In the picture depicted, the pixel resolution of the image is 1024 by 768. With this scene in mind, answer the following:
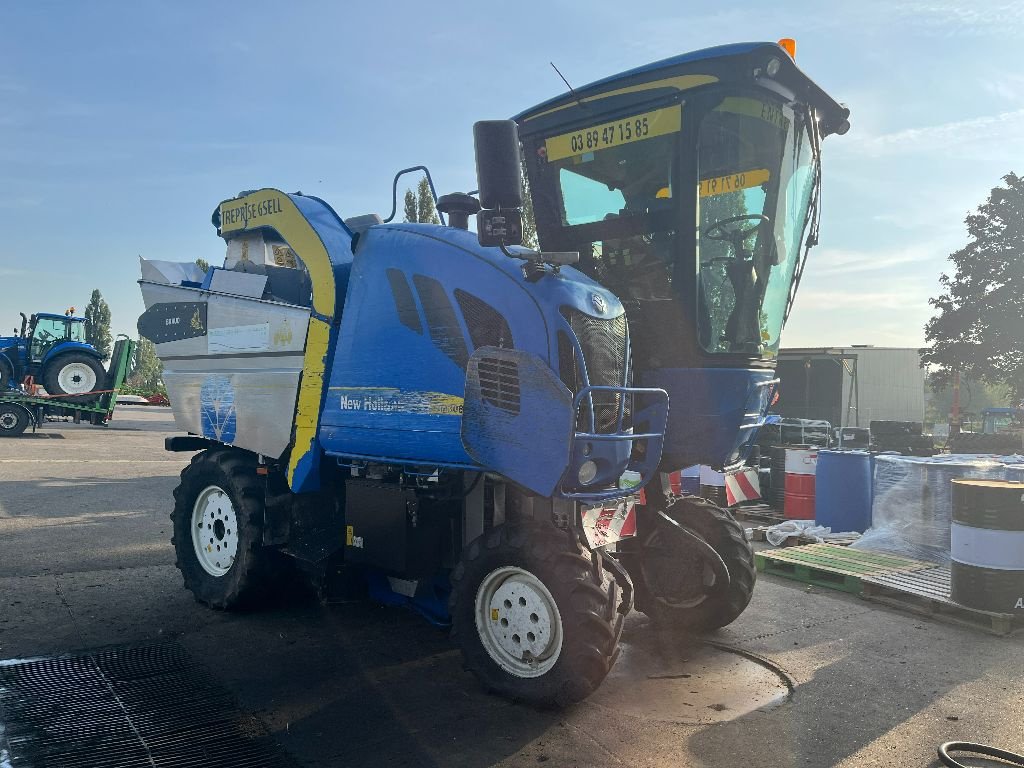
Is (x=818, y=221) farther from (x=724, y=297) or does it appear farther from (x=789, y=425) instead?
(x=789, y=425)

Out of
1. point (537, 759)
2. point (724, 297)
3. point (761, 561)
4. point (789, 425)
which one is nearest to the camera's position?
point (537, 759)

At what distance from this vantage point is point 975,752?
359 centimetres

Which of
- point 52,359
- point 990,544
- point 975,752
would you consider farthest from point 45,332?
point 975,752

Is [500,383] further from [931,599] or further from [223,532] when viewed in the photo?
[931,599]

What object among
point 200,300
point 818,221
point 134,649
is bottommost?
point 134,649

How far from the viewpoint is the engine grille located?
4.02 metres

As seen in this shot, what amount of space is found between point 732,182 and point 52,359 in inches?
879

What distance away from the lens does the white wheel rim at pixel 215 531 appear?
5734 millimetres

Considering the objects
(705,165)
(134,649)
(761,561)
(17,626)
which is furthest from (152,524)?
(705,165)

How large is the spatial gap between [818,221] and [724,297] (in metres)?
1.00

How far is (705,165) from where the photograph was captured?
4707mm

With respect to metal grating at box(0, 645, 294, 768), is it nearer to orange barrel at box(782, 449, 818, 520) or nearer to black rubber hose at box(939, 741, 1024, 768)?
black rubber hose at box(939, 741, 1024, 768)

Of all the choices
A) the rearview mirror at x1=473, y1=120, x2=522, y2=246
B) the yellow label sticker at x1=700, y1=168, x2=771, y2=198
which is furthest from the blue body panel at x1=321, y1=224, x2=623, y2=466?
the yellow label sticker at x1=700, y1=168, x2=771, y2=198

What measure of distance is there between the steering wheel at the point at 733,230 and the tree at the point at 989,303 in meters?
34.8
